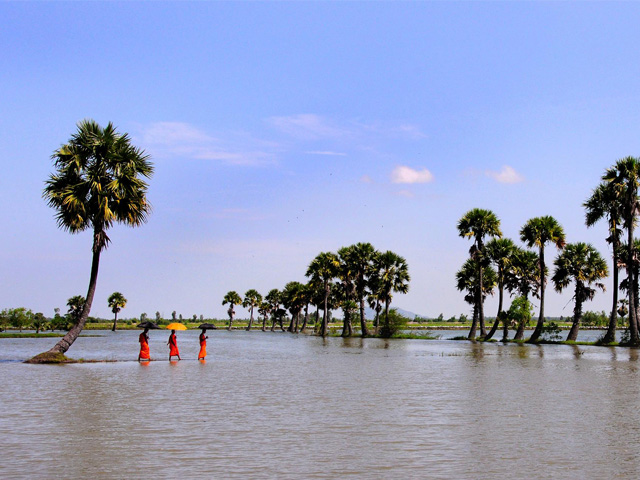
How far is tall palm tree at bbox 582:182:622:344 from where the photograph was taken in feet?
155

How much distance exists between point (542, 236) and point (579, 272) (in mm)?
4745

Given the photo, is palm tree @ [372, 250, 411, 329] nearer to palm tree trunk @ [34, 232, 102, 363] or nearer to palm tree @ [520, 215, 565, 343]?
palm tree @ [520, 215, 565, 343]

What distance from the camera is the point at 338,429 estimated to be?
12125 mm

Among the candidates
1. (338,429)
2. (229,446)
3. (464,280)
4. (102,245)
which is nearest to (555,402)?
(338,429)

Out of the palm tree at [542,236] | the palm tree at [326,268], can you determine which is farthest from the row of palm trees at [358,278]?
the palm tree at [542,236]

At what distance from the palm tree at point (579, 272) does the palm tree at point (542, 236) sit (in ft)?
4.26

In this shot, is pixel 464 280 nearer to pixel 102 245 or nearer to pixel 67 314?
pixel 102 245

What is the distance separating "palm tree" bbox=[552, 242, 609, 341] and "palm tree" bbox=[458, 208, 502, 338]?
30.7 feet

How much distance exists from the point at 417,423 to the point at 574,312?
4881 centimetres

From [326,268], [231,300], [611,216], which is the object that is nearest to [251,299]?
[231,300]

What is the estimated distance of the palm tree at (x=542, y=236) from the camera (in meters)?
57.3

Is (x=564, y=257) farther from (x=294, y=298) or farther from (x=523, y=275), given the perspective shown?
(x=294, y=298)

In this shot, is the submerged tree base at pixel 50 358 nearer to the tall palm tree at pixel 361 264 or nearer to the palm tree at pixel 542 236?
the palm tree at pixel 542 236

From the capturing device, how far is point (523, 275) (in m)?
63.7
